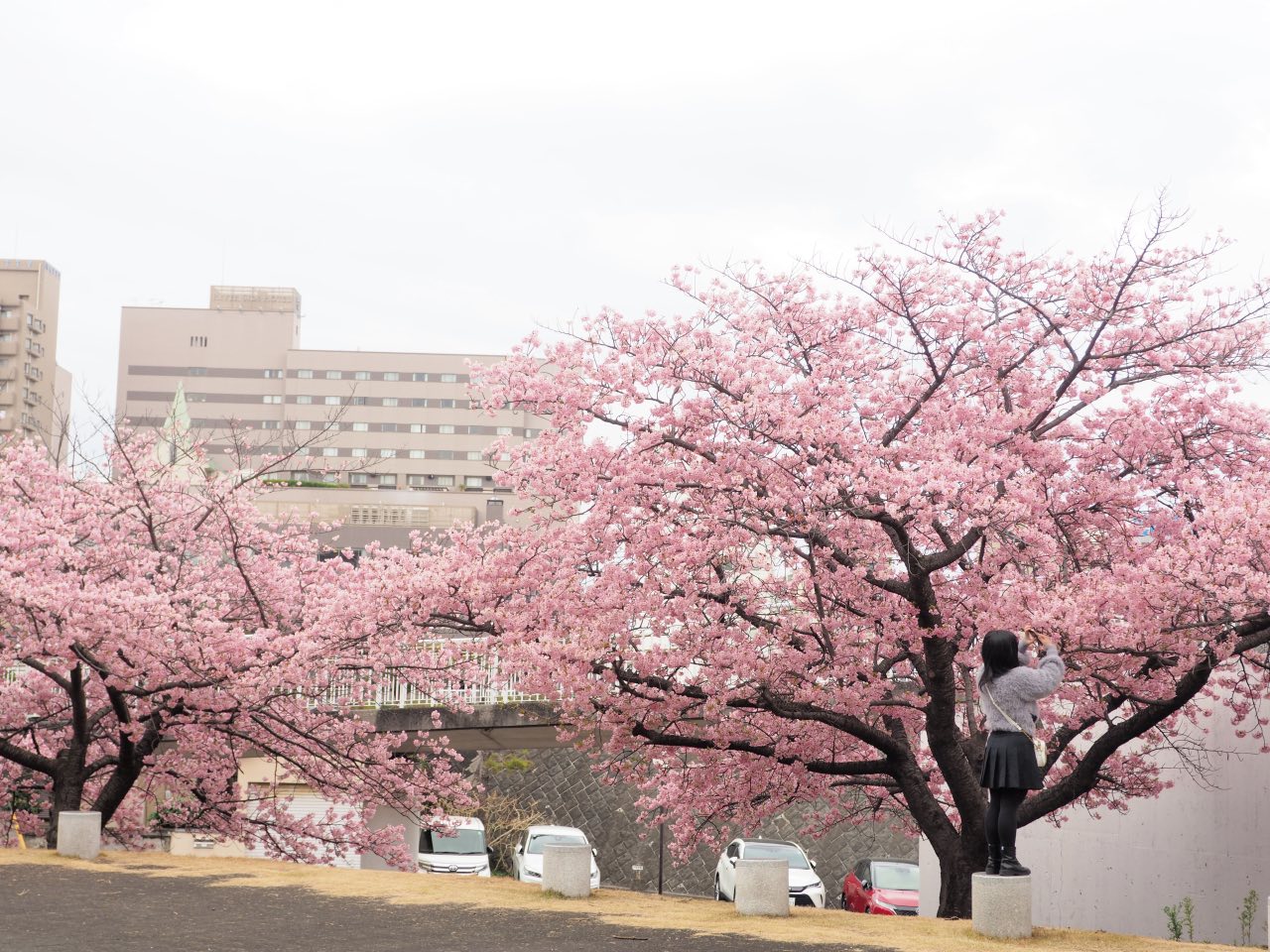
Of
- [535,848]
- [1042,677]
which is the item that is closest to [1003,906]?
[1042,677]

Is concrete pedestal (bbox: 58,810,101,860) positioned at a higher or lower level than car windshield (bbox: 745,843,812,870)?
higher

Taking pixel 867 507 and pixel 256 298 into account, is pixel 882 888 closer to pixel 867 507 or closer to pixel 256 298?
pixel 867 507

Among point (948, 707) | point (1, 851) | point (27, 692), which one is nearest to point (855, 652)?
point (948, 707)

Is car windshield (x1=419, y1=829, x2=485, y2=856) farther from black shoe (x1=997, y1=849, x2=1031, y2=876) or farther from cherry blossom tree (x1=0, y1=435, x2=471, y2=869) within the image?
black shoe (x1=997, y1=849, x2=1031, y2=876)

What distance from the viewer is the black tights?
9531mm

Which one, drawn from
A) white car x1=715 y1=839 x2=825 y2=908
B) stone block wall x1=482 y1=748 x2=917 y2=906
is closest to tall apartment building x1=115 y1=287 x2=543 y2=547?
stone block wall x1=482 y1=748 x2=917 y2=906

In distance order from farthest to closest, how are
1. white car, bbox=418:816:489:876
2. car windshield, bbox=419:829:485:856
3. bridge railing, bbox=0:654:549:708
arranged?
1. car windshield, bbox=419:829:485:856
2. white car, bbox=418:816:489:876
3. bridge railing, bbox=0:654:549:708

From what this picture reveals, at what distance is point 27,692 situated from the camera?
20344 mm

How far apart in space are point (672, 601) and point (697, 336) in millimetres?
2847

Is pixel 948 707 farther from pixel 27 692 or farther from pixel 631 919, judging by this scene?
pixel 27 692

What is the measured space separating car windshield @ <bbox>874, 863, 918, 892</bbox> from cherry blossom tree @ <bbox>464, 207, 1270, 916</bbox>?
1035cm

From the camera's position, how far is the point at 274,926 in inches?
402

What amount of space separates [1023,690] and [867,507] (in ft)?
11.0

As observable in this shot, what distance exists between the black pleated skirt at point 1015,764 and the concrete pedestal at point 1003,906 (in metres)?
0.65
